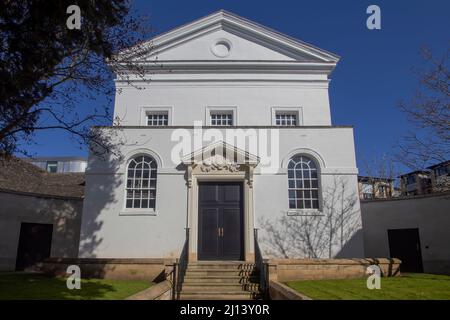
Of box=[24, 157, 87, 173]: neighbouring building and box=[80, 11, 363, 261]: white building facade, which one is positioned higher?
box=[24, 157, 87, 173]: neighbouring building

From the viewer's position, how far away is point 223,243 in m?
13.5

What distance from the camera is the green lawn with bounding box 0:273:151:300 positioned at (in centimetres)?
821

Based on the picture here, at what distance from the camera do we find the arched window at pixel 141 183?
14117 millimetres

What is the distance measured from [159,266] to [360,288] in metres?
6.10

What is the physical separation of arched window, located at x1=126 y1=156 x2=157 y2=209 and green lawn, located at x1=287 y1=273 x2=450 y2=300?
6423 mm

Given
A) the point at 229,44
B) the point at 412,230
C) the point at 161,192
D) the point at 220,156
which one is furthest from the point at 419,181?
the point at 161,192

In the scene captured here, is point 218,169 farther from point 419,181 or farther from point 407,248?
point 419,181

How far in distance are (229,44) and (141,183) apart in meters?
8.82

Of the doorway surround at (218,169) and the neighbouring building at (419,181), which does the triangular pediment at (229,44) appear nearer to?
the doorway surround at (218,169)

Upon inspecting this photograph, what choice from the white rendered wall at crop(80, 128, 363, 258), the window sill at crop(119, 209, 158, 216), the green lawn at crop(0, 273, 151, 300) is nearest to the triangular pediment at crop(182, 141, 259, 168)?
the white rendered wall at crop(80, 128, 363, 258)

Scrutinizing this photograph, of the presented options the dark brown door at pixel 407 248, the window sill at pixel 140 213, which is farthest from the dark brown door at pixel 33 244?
the dark brown door at pixel 407 248

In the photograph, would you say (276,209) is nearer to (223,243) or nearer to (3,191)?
(223,243)

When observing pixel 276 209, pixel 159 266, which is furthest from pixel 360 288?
pixel 159 266

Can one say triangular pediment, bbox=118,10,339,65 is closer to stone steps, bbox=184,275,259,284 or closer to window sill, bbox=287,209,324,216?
window sill, bbox=287,209,324,216
